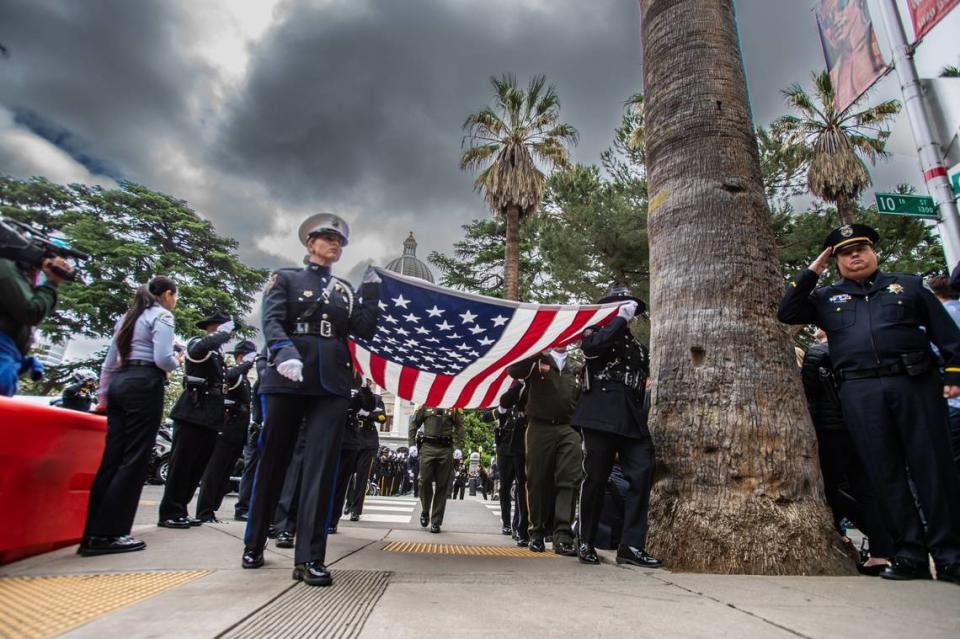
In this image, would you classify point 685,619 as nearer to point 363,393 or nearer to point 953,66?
point 363,393

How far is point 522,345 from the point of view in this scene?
14.0ft

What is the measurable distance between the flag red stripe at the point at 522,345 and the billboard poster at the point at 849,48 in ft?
19.5

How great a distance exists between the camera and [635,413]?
3.44 metres

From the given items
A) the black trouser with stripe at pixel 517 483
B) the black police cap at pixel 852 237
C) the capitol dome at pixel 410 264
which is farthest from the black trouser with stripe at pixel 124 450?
the capitol dome at pixel 410 264

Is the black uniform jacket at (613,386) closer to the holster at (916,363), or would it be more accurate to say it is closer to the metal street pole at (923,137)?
the holster at (916,363)

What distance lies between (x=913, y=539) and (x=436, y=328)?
3094 millimetres

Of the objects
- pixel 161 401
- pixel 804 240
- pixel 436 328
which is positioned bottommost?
pixel 161 401

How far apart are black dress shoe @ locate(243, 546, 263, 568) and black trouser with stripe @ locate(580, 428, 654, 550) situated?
1950 mm

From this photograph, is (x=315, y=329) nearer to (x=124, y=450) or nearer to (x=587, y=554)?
(x=124, y=450)

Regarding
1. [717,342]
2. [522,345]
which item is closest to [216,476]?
[522,345]

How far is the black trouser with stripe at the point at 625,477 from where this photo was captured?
3.18 metres

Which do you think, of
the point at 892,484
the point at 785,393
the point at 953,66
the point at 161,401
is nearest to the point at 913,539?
the point at 892,484

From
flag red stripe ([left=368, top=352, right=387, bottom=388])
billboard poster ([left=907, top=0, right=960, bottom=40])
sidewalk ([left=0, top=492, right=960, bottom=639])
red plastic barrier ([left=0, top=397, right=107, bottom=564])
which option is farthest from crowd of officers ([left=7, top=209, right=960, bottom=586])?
billboard poster ([left=907, top=0, right=960, bottom=40])

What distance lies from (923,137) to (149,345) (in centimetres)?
806
